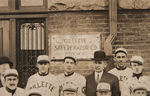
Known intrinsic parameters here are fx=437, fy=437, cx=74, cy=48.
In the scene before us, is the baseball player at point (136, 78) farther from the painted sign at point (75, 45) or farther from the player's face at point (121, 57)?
the painted sign at point (75, 45)

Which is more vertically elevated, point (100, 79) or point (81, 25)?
point (81, 25)

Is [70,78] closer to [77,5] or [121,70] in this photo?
[121,70]

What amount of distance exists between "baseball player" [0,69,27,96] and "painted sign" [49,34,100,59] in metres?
2.60

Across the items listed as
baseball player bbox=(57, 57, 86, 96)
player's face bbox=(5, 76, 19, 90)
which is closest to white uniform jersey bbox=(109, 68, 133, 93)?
baseball player bbox=(57, 57, 86, 96)

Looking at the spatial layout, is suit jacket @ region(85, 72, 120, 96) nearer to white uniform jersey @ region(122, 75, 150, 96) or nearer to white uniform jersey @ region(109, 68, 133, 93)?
white uniform jersey @ region(122, 75, 150, 96)

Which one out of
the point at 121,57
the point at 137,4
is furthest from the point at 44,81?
the point at 137,4

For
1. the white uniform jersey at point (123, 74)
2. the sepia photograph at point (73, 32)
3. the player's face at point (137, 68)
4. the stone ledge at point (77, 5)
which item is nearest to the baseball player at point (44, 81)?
the sepia photograph at point (73, 32)

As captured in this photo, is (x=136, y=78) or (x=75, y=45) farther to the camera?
(x=75, y=45)

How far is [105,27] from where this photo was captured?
10.1 metres

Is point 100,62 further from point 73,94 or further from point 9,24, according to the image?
point 9,24

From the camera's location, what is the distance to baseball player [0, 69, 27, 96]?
7547 mm

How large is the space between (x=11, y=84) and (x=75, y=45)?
2.84 metres

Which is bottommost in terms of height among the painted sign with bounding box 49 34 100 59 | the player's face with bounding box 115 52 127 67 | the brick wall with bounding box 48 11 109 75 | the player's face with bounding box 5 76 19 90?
the player's face with bounding box 5 76 19 90

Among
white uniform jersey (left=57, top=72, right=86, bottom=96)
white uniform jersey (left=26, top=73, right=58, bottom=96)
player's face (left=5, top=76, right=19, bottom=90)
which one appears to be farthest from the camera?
white uniform jersey (left=57, top=72, right=86, bottom=96)
